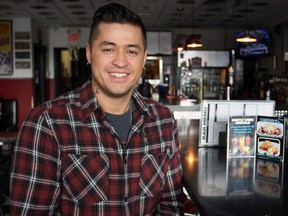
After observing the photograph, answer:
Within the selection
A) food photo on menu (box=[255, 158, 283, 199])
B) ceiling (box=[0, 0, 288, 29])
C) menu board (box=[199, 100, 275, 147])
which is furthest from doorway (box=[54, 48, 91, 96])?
food photo on menu (box=[255, 158, 283, 199])

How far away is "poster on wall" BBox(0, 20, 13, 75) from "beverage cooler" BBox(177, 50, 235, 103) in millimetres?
4556

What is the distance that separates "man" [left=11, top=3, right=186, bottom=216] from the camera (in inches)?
52.6

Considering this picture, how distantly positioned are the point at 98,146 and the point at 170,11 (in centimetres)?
699

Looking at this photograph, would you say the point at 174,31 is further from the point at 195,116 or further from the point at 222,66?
the point at 195,116

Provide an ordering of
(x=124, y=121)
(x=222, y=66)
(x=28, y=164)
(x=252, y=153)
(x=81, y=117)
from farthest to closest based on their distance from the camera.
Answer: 1. (x=222, y=66)
2. (x=252, y=153)
3. (x=124, y=121)
4. (x=81, y=117)
5. (x=28, y=164)

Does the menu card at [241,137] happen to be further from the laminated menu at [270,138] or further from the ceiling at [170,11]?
the ceiling at [170,11]

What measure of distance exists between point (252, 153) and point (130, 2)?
555 cm

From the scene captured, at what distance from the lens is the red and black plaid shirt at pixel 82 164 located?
1332mm

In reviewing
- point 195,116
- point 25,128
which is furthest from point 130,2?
point 25,128

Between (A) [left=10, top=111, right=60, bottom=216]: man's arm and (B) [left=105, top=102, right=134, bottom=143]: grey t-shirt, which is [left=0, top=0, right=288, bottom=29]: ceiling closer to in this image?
(B) [left=105, top=102, right=134, bottom=143]: grey t-shirt

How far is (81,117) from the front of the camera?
1.43 m

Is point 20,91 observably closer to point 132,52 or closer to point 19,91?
point 19,91

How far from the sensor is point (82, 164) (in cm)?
141

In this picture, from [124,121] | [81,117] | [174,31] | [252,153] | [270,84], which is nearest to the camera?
[81,117]
